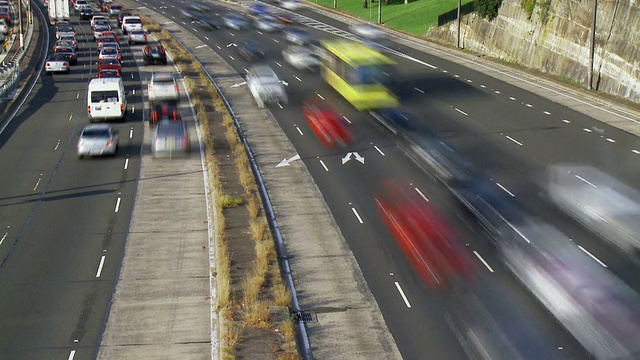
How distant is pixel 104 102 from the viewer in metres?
50.8

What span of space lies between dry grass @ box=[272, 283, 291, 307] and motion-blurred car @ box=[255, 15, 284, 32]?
239ft

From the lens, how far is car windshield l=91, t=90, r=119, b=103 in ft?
167

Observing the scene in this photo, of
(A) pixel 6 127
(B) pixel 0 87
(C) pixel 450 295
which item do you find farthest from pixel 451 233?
(B) pixel 0 87

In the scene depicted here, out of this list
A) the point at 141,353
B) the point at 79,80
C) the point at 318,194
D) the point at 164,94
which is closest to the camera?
the point at 141,353

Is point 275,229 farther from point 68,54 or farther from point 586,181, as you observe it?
point 68,54

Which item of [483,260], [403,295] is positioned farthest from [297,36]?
[403,295]

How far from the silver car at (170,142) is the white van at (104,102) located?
24.0 ft

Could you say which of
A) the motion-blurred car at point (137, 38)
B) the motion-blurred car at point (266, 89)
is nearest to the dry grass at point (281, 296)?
the motion-blurred car at point (266, 89)

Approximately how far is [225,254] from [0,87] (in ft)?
121

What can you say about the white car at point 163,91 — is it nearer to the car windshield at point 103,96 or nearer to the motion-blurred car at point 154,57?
the car windshield at point 103,96

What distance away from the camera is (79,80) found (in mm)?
69125

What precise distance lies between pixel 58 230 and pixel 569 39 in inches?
1615

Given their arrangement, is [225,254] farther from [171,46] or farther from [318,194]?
[171,46]

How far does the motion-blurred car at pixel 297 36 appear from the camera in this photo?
84812 millimetres
